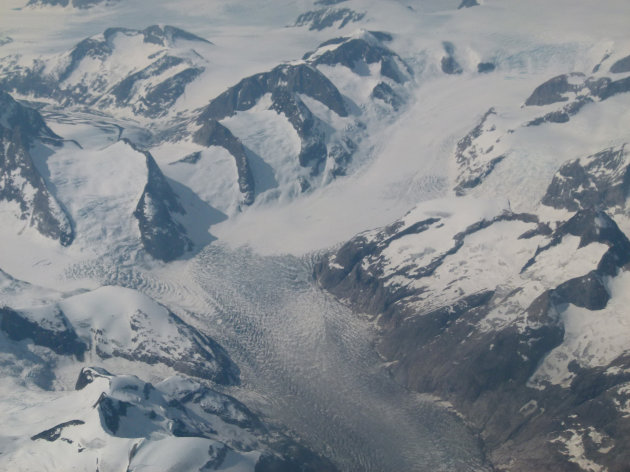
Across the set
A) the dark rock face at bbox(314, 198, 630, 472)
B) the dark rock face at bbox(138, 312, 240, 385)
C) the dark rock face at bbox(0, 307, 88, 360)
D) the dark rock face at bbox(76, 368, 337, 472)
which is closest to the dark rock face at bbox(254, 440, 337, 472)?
the dark rock face at bbox(76, 368, 337, 472)

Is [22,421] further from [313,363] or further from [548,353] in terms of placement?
[548,353]

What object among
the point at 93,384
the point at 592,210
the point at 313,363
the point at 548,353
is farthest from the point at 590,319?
the point at 93,384

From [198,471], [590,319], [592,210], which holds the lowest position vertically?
[198,471]

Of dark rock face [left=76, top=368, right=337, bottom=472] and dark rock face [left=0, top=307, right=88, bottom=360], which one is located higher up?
dark rock face [left=76, top=368, right=337, bottom=472]

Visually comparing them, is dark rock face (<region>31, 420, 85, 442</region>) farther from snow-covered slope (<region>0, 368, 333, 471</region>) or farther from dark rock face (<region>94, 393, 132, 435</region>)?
dark rock face (<region>94, 393, 132, 435</region>)

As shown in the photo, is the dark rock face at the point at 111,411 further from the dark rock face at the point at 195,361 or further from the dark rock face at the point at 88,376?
the dark rock face at the point at 195,361

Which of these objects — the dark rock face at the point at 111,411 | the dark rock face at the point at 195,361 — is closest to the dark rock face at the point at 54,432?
the dark rock face at the point at 111,411
